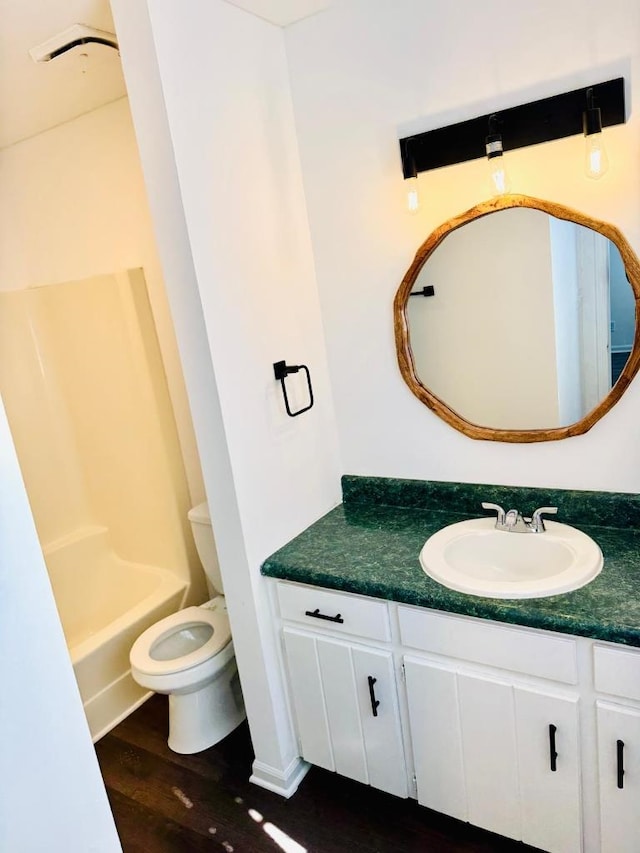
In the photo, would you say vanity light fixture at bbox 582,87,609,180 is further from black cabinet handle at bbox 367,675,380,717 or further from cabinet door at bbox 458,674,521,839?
black cabinet handle at bbox 367,675,380,717

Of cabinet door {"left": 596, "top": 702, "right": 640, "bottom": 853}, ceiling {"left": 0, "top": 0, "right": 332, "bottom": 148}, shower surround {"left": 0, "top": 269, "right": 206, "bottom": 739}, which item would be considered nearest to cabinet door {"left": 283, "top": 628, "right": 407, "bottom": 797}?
cabinet door {"left": 596, "top": 702, "right": 640, "bottom": 853}

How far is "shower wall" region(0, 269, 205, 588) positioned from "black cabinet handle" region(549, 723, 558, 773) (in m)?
1.74

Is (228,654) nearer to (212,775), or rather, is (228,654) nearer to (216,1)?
(212,775)

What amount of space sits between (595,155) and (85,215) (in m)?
1.97

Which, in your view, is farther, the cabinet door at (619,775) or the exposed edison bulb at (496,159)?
the exposed edison bulb at (496,159)

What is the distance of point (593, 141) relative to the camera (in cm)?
145

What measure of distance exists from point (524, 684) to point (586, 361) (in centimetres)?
88

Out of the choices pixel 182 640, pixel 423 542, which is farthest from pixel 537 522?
pixel 182 640

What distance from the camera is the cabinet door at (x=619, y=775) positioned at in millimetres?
1332

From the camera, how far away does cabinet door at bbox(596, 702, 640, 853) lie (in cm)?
133

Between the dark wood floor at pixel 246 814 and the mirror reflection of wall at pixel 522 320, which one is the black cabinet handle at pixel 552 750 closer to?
the dark wood floor at pixel 246 814

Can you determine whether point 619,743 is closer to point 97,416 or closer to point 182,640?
point 182,640

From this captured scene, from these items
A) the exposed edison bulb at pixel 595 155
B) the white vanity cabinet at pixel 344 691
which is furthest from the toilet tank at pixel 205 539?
the exposed edison bulb at pixel 595 155

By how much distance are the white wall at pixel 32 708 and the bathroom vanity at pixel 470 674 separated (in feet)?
3.03
